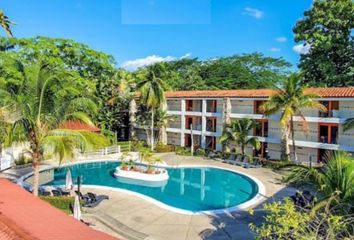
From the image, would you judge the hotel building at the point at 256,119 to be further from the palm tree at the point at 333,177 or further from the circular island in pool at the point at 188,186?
the palm tree at the point at 333,177

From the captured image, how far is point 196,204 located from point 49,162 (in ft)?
50.0

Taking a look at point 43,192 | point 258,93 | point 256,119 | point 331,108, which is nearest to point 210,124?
point 256,119

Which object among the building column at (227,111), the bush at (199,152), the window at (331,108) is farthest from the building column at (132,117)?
the window at (331,108)

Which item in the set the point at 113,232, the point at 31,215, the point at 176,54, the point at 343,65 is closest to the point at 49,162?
the point at 113,232

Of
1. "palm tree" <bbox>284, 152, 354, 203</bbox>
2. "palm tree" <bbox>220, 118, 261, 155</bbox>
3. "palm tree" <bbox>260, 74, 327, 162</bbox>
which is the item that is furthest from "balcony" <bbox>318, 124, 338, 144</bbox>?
"palm tree" <bbox>284, 152, 354, 203</bbox>

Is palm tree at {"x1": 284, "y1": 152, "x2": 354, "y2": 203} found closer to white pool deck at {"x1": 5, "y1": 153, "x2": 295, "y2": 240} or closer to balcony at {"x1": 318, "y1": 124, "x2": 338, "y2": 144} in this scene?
white pool deck at {"x1": 5, "y1": 153, "x2": 295, "y2": 240}

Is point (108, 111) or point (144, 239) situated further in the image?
point (108, 111)

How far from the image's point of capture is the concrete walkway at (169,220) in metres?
14.9

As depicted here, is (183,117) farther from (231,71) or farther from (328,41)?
(231,71)

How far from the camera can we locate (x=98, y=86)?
4356 centimetres

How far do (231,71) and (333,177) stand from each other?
57114 mm

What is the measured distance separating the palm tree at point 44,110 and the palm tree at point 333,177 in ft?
33.7

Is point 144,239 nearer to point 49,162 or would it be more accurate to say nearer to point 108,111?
point 49,162

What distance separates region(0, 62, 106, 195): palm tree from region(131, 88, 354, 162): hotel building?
2029cm
